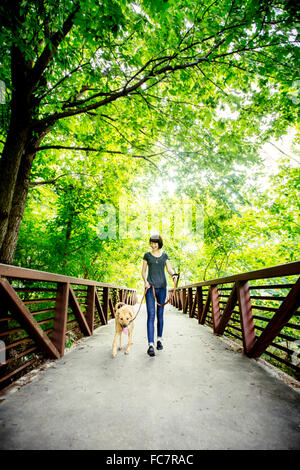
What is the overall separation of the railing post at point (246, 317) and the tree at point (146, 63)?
2.75 metres

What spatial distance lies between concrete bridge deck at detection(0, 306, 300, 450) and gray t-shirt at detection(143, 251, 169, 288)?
117cm

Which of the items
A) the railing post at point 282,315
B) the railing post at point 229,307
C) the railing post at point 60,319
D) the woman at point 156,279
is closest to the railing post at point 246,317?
the railing post at point 229,307

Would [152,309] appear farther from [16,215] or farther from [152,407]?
[16,215]

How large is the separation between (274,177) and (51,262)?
30.6 ft

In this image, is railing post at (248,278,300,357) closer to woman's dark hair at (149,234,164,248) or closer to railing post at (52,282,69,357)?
woman's dark hair at (149,234,164,248)

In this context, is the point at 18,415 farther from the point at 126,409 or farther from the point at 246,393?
the point at 246,393

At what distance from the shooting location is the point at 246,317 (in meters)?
2.98

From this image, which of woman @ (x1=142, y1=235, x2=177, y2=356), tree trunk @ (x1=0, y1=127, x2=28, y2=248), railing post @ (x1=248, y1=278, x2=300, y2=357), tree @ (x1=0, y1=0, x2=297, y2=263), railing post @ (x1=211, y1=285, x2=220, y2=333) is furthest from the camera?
railing post @ (x1=211, y1=285, x2=220, y2=333)

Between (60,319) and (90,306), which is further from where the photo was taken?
(90,306)

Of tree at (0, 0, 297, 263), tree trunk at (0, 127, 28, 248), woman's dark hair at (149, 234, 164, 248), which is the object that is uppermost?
tree at (0, 0, 297, 263)

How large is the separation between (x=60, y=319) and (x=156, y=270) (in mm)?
1692

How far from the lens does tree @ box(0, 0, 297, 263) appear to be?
8.63ft

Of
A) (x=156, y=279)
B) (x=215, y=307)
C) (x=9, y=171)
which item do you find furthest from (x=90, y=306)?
(x=9, y=171)

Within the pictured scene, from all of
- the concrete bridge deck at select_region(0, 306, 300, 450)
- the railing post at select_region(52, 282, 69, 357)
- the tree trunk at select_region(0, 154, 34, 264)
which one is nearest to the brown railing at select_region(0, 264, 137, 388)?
the railing post at select_region(52, 282, 69, 357)
